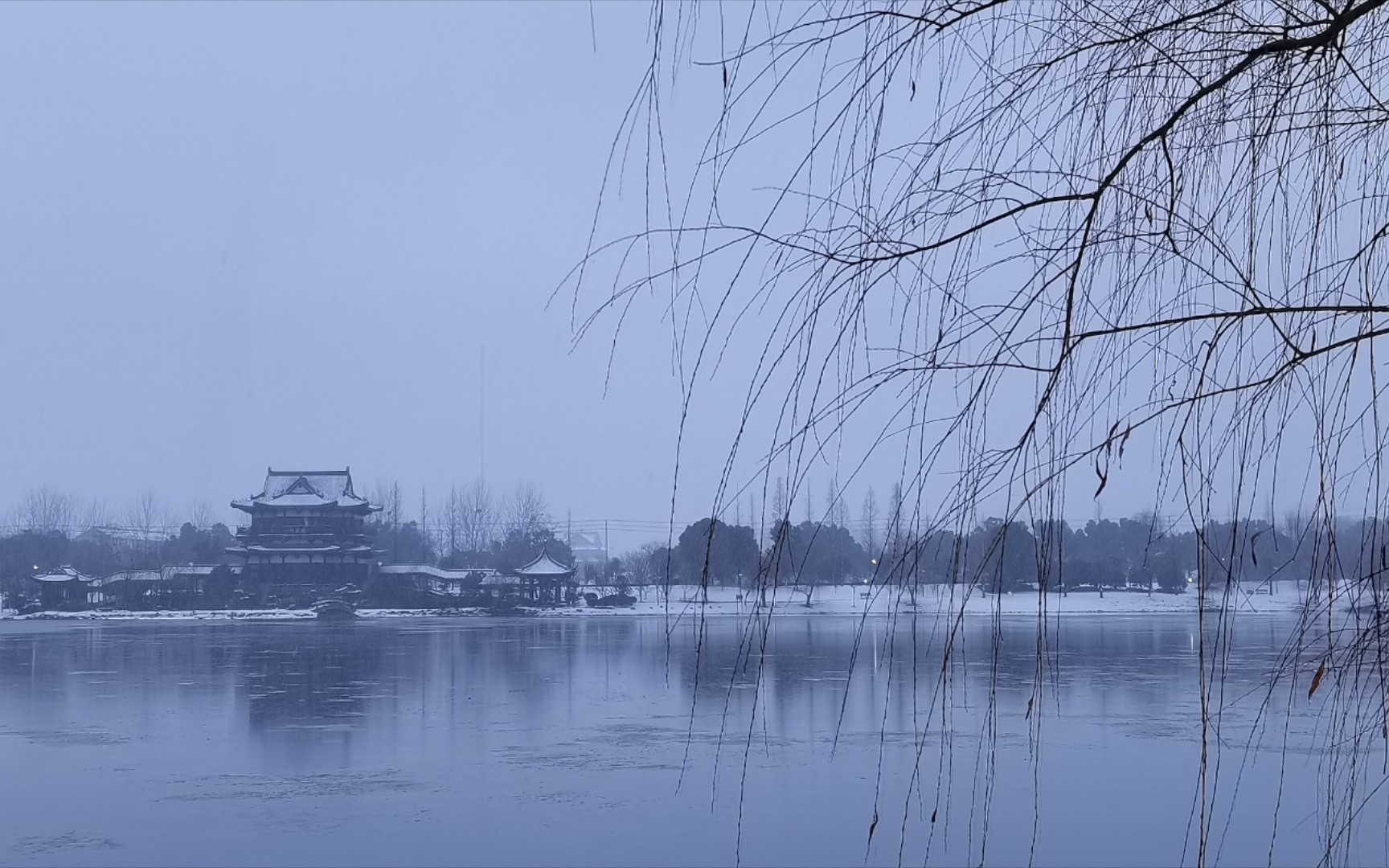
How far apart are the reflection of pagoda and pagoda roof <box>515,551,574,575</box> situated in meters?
4.84

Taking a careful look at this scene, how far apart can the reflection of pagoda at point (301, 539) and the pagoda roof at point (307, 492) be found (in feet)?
0.08

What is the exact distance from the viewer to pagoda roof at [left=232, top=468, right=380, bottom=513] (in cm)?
3775

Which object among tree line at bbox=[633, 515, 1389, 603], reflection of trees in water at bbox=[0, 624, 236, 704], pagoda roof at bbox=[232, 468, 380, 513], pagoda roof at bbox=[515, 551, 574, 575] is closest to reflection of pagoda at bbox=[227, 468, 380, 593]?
pagoda roof at bbox=[232, 468, 380, 513]

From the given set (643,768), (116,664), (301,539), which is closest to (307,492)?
(301,539)

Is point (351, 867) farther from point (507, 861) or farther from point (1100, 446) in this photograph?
point (1100, 446)

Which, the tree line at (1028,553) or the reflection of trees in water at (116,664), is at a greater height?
the tree line at (1028,553)

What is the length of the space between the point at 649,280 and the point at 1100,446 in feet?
1.29

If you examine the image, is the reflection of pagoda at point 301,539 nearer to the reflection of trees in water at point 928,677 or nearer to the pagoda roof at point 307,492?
the pagoda roof at point 307,492

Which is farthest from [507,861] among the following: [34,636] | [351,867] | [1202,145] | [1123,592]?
[1123,592]

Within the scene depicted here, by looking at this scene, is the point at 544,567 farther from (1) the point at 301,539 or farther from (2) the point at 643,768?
(2) the point at 643,768

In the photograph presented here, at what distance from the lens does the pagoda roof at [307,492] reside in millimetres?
37750

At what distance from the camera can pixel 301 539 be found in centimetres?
3803

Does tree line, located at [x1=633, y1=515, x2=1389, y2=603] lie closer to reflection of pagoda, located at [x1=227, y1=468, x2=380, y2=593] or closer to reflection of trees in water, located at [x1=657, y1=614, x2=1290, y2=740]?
reflection of trees in water, located at [x1=657, y1=614, x2=1290, y2=740]

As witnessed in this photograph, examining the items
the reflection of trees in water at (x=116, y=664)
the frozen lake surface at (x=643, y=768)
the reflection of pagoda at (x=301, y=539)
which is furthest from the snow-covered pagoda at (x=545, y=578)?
the frozen lake surface at (x=643, y=768)
